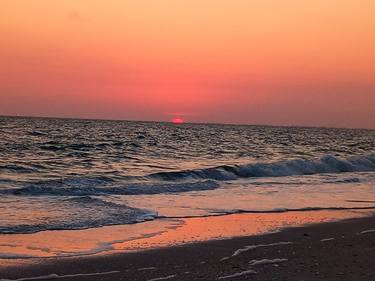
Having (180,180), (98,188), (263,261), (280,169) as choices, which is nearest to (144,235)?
(263,261)

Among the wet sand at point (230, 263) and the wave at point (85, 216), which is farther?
the wave at point (85, 216)

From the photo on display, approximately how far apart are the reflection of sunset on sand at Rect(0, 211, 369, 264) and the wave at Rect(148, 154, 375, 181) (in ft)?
31.0

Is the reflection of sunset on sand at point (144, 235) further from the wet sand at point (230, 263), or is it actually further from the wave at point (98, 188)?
the wave at point (98, 188)

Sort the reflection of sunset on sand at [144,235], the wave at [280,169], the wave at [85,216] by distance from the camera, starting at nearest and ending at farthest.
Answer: the reflection of sunset on sand at [144,235], the wave at [85,216], the wave at [280,169]

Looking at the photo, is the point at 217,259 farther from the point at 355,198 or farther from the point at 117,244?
the point at 355,198

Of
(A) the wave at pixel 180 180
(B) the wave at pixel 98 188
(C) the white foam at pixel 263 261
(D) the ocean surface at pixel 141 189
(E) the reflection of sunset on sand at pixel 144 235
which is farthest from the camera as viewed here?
(A) the wave at pixel 180 180

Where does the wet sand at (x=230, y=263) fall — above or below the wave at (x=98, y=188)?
above

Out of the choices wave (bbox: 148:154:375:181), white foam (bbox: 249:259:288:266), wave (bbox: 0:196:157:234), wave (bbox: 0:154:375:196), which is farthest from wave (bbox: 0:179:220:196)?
white foam (bbox: 249:259:288:266)

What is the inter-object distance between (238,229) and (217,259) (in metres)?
2.60

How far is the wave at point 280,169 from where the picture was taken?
22.2 meters

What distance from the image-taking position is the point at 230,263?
7336mm

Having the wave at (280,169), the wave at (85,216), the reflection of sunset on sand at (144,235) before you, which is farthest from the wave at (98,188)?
the reflection of sunset on sand at (144,235)

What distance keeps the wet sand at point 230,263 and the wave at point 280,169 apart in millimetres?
12178

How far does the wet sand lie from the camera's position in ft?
21.6
